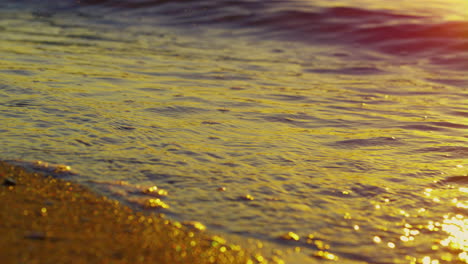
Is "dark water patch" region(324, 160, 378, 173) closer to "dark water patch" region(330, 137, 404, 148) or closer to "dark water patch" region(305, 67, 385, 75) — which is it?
"dark water patch" region(330, 137, 404, 148)

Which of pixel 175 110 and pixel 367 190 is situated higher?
pixel 175 110

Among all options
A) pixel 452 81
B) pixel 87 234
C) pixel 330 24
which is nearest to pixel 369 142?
pixel 87 234

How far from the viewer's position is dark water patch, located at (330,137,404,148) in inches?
120

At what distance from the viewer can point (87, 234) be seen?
5.63 ft

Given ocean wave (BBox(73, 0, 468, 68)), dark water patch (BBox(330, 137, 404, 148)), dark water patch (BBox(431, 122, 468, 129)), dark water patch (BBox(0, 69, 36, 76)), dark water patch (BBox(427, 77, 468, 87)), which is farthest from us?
ocean wave (BBox(73, 0, 468, 68))

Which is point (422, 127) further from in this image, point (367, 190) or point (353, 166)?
point (367, 190)

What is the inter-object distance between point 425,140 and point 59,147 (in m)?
2.05

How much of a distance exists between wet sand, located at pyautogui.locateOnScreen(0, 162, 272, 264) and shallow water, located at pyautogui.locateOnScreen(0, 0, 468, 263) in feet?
0.43

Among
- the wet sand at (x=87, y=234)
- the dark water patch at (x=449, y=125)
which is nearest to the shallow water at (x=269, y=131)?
the dark water patch at (x=449, y=125)

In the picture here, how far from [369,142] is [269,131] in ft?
1.90

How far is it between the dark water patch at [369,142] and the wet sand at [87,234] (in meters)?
1.40

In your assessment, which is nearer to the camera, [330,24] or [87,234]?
[87,234]

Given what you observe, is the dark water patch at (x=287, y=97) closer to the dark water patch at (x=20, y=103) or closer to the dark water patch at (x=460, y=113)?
the dark water patch at (x=460, y=113)

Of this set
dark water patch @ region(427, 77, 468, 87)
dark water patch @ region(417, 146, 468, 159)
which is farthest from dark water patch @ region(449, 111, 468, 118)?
dark water patch @ region(427, 77, 468, 87)
